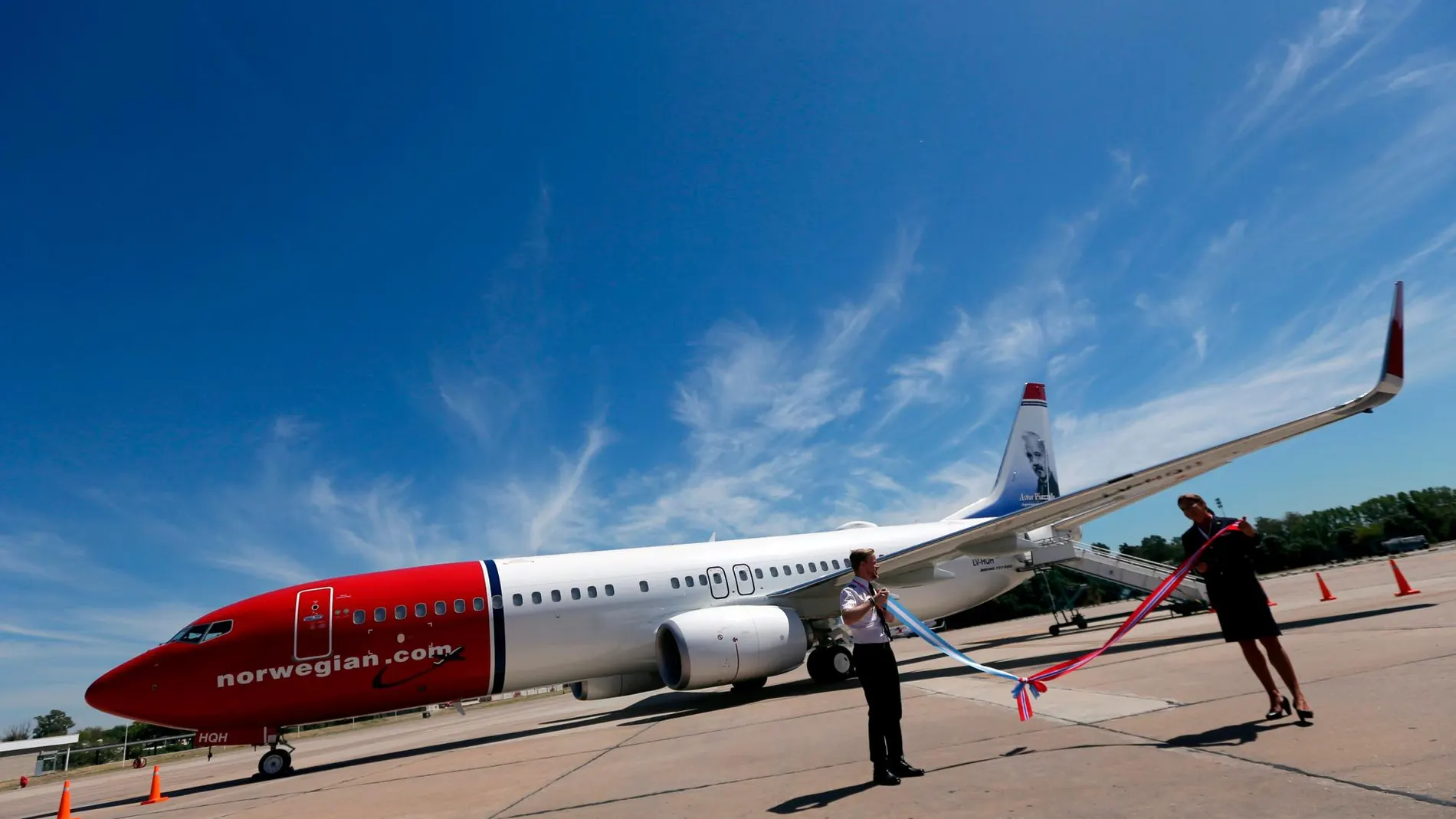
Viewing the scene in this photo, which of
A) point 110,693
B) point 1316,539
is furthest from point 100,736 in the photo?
point 1316,539

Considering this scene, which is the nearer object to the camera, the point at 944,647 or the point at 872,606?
the point at 872,606

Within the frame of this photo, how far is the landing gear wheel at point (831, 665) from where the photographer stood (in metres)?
14.1

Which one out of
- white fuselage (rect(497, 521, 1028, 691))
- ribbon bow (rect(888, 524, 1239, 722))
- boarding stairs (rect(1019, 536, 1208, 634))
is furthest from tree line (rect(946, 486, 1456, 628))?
ribbon bow (rect(888, 524, 1239, 722))

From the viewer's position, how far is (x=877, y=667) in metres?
5.06

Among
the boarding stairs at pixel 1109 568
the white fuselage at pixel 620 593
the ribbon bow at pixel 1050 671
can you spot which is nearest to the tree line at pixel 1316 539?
the boarding stairs at pixel 1109 568

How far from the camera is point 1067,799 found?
12.4 ft

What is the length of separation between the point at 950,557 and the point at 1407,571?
22936mm

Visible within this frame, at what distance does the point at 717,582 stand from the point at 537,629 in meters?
3.82

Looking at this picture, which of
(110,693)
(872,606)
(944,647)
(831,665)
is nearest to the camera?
(872,606)

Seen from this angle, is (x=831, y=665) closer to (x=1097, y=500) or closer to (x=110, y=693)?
(x=1097, y=500)

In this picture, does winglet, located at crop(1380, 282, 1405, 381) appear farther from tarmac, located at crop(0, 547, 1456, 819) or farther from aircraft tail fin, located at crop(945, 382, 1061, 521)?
aircraft tail fin, located at crop(945, 382, 1061, 521)

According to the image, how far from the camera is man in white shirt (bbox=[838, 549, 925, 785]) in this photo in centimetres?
482

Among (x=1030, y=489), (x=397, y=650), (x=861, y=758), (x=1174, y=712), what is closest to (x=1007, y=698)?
(x=1174, y=712)

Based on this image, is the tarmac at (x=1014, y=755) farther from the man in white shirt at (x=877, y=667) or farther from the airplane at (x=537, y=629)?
the airplane at (x=537, y=629)
